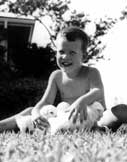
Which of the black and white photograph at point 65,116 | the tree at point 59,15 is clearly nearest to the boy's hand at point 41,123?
the black and white photograph at point 65,116

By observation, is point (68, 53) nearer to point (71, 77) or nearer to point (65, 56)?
point (65, 56)

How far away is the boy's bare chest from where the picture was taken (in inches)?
168

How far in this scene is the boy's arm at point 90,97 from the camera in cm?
342

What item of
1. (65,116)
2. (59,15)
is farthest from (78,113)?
(59,15)

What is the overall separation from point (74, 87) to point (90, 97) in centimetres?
59

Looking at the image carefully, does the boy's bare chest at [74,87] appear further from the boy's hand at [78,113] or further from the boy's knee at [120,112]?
the boy's hand at [78,113]

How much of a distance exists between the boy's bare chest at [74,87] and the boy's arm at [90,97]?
10 cm

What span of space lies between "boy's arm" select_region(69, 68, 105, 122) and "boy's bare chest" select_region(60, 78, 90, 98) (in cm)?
10

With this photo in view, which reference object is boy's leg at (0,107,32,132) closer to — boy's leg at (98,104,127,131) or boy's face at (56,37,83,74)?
boy's face at (56,37,83,74)

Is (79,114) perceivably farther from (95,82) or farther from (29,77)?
(29,77)

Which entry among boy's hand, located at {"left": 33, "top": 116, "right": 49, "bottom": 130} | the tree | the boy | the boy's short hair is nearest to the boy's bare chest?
the boy

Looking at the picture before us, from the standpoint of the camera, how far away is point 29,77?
1505 cm

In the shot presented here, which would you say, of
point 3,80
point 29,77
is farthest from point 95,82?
point 29,77

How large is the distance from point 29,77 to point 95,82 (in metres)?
11.0
